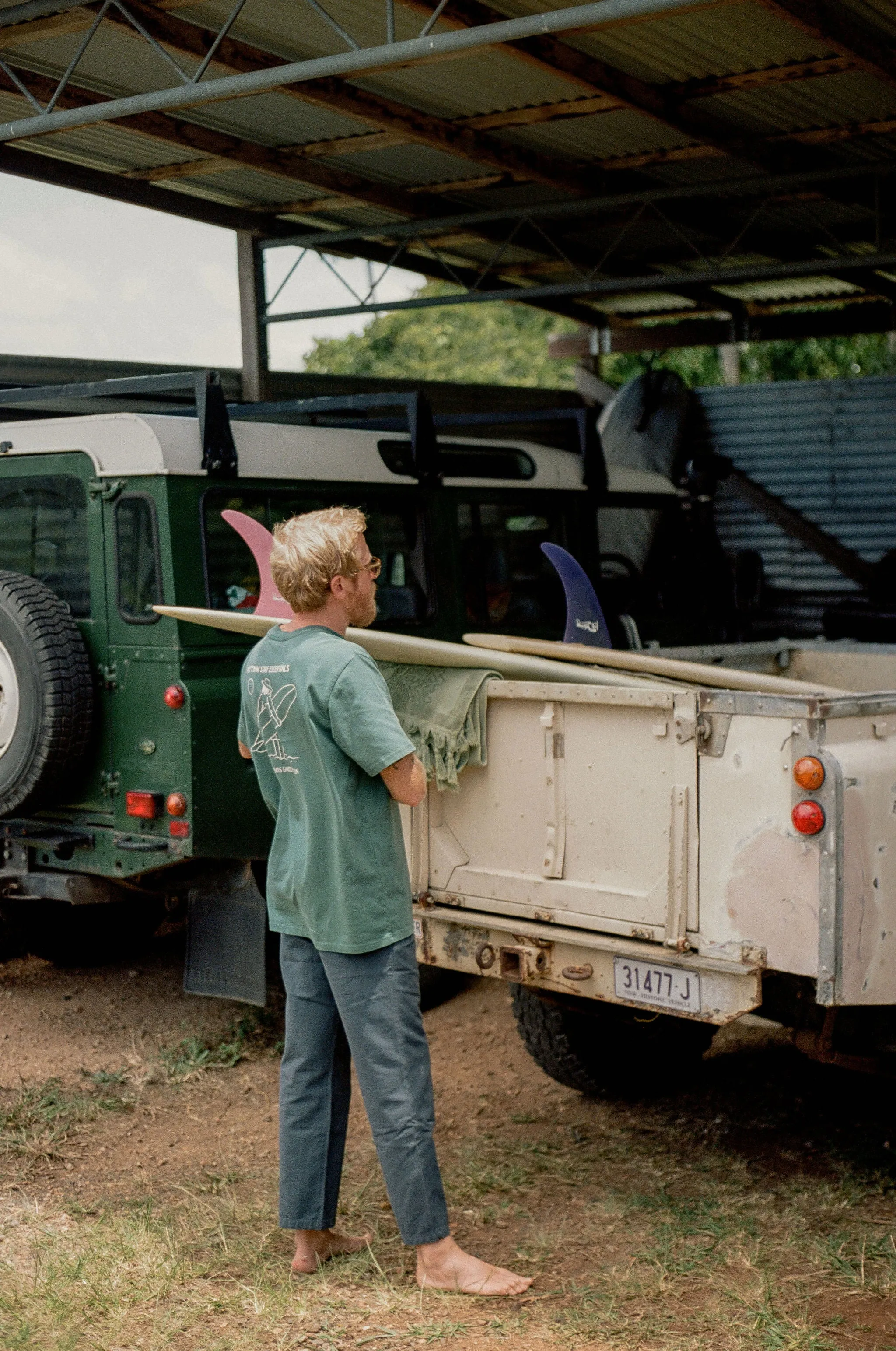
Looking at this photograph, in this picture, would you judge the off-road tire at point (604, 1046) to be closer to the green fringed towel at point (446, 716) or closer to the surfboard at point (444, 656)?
the green fringed towel at point (446, 716)

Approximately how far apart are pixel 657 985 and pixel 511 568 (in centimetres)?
367

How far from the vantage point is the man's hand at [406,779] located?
3518 millimetres

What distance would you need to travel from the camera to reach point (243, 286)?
10.9 meters

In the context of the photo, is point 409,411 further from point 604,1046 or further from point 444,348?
point 444,348

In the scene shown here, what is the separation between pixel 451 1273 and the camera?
12.1 ft

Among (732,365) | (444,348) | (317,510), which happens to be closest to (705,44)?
(317,510)

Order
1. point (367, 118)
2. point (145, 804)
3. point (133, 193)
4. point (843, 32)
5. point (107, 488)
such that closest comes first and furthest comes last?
point (145, 804) < point (107, 488) < point (843, 32) < point (367, 118) < point (133, 193)

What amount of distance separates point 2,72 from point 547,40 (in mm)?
2922

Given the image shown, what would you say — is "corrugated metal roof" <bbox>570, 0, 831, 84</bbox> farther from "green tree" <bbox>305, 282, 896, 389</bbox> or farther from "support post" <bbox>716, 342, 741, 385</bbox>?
"green tree" <bbox>305, 282, 896, 389</bbox>

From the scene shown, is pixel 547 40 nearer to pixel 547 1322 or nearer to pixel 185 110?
pixel 185 110

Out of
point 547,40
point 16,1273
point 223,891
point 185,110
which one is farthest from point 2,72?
point 16,1273

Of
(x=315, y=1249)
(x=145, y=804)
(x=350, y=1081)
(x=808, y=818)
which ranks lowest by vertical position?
(x=315, y=1249)

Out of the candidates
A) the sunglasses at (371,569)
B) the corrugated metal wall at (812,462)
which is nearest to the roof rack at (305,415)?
the sunglasses at (371,569)

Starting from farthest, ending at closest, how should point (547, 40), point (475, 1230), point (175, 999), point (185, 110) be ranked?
point (185, 110)
point (547, 40)
point (175, 999)
point (475, 1230)
